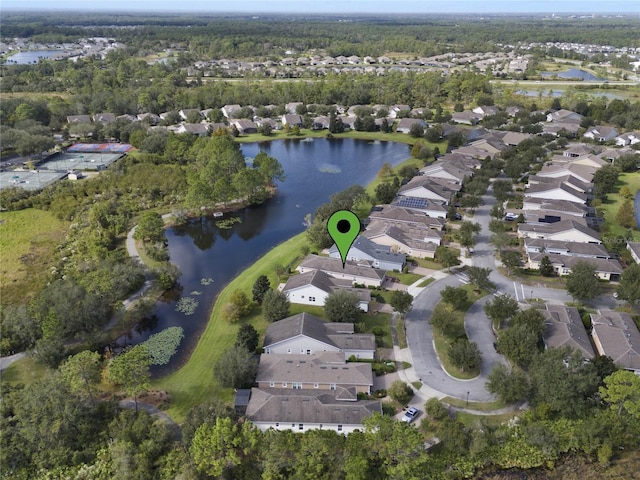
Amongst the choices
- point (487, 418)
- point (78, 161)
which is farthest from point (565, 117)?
point (78, 161)

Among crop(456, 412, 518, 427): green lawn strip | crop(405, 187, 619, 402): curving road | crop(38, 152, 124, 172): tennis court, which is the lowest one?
crop(38, 152, 124, 172): tennis court

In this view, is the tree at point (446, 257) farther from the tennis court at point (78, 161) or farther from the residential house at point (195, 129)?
the residential house at point (195, 129)

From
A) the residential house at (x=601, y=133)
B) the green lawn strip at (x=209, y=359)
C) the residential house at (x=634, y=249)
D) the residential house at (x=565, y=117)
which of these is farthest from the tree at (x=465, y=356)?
the residential house at (x=565, y=117)

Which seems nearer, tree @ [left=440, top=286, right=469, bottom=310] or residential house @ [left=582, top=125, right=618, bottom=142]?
tree @ [left=440, top=286, right=469, bottom=310]

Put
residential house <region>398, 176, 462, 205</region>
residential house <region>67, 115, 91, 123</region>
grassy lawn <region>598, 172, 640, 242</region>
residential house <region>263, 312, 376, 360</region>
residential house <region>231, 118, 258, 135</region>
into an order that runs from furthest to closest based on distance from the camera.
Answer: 1. residential house <region>231, 118, 258, 135</region>
2. residential house <region>67, 115, 91, 123</region>
3. residential house <region>398, 176, 462, 205</region>
4. grassy lawn <region>598, 172, 640, 242</region>
5. residential house <region>263, 312, 376, 360</region>

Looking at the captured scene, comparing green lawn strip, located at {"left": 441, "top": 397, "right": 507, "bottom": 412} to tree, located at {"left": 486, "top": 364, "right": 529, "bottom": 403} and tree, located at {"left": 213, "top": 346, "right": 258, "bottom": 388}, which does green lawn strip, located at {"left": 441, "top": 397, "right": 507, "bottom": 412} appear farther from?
tree, located at {"left": 213, "top": 346, "right": 258, "bottom": 388}

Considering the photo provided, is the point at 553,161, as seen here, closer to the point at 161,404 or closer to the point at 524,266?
the point at 524,266

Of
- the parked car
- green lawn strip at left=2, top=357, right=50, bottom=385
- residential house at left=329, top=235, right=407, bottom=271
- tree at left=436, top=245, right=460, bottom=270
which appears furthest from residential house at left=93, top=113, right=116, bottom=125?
the parked car
